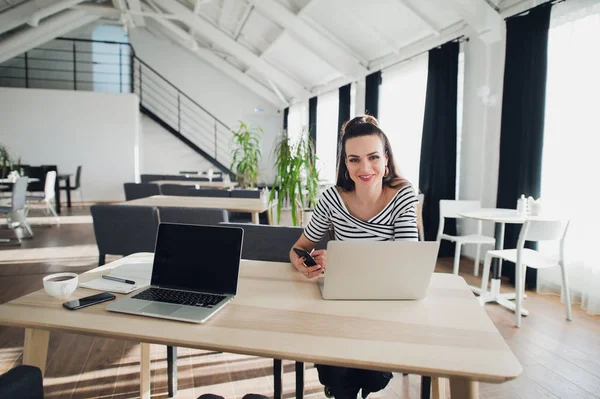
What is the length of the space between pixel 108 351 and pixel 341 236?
5.47 ft

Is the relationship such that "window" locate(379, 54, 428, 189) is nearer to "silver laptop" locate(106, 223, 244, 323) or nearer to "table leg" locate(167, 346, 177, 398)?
"table leg" locate(167, 346, 177, 398)

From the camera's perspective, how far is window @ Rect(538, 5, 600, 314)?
3160 millimetres

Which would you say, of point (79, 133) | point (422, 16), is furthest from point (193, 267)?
point (79, 133)

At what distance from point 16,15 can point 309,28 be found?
538 centimetres

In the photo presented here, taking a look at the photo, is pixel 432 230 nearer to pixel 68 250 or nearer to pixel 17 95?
pixel 68 250

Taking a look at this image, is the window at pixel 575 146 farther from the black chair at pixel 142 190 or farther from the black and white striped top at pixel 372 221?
the black chair at pixel 142 190

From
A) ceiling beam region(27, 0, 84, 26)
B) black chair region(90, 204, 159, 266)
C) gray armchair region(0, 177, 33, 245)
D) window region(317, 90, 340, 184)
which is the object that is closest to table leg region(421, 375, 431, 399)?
black chair region(90, 204, 159, 266)

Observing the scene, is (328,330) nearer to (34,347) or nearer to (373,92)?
(34,347)

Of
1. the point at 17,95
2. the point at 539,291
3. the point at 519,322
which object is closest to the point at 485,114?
the point at 539,291

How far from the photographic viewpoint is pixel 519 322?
2.79 metres

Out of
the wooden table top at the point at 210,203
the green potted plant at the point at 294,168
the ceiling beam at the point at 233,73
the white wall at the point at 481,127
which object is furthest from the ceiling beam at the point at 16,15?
the white wall at the point at 481,127

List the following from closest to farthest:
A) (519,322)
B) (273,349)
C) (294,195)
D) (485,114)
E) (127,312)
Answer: (273,349), (127,312), (519,322), (294,195), (485,114)

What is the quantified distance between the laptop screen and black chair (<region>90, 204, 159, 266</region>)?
184 centimetres

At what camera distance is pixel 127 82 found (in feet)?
35.6
